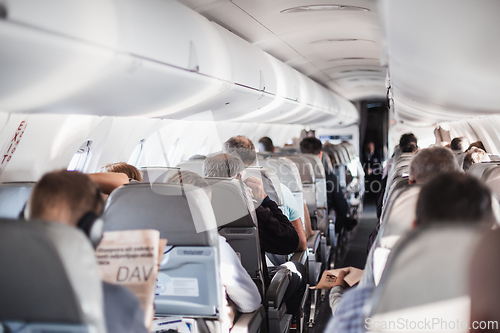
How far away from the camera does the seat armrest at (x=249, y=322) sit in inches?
103

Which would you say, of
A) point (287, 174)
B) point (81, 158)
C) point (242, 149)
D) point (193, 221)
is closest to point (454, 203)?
point (193, 221)

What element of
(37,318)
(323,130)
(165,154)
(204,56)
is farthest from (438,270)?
(323,130)

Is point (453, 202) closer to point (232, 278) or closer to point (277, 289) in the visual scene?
point (232, 278)

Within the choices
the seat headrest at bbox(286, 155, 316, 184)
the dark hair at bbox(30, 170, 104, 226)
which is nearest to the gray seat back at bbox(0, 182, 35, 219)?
the dark hair at bbox(30, 170, 104, 226)

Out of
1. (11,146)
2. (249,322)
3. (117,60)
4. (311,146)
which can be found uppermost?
(117,60)

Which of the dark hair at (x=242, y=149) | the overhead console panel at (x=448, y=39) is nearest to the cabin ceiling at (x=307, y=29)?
the overhead console panel at (x=448, y=39)

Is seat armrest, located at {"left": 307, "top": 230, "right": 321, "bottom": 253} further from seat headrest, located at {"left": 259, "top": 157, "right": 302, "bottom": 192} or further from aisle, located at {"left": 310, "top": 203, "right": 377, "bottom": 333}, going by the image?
aisle, located at {"left": 310, "top": 203, "right": 377, "bottom": 333}

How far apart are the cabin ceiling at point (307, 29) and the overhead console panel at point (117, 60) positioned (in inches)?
10.4

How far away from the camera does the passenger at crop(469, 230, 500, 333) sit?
1.19 metres

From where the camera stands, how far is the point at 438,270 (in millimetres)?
1133

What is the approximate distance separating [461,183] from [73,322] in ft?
3.79

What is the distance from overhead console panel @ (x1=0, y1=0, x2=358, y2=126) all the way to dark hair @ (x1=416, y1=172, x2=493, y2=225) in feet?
5.36

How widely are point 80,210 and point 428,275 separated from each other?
3.27 feet

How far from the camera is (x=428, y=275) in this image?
1.14m
